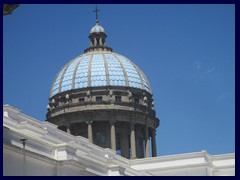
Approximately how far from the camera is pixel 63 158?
38094 mm

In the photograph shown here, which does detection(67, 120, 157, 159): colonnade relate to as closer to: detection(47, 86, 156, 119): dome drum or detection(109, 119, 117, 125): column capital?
detection(109, 119, 117, 125): column capital

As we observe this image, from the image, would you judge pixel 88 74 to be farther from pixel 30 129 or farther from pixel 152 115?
pixel 30 129

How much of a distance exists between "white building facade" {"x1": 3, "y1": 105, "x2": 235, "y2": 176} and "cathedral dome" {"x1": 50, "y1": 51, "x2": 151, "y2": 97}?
13.2 m

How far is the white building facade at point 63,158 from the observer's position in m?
32.5

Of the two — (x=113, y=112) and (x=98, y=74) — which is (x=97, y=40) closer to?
(x=98, y=74)

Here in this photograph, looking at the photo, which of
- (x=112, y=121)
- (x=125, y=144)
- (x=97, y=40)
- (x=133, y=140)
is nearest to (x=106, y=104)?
(x=112, y=121)

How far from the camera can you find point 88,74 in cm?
6738

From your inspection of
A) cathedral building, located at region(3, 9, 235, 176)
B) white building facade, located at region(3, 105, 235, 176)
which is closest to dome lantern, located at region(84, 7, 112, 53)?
cathedral building, located at region(3, 9, 235, 176)

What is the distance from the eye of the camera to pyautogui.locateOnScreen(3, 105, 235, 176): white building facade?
32500mm

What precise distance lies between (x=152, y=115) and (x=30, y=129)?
2754 cm

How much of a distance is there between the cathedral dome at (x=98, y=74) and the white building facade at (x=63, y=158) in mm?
13174

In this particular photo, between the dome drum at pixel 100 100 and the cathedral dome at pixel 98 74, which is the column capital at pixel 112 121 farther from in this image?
the cathedral dome at pixel 98 74
